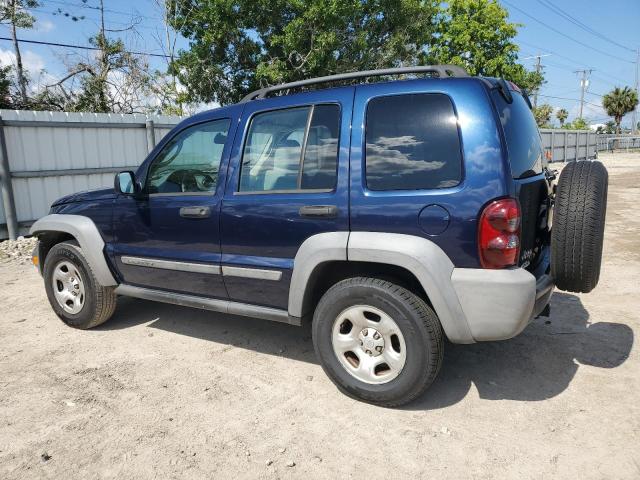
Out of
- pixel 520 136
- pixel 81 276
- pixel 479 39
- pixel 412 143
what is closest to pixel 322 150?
pixel 412 143

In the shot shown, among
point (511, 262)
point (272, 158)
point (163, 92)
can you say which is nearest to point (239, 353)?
point (272, 158)

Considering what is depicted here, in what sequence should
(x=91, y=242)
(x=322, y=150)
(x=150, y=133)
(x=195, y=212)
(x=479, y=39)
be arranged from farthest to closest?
(x=479, y=39)
(x=150, y=133)
(x=91, y=242)
(x=195, y=212)
(x=322, y=150)

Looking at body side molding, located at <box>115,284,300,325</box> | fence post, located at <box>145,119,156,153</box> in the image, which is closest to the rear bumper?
body side molding, located at <box>115,284,300,325</box>

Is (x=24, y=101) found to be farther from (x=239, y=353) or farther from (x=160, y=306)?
(x=239, y=353)

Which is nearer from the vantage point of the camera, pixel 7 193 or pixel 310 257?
pixel 310 257

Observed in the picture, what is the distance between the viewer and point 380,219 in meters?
2.79

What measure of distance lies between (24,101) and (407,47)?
605 inches

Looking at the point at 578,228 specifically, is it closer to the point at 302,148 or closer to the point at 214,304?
the point at 302,148

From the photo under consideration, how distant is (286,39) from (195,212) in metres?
15.2

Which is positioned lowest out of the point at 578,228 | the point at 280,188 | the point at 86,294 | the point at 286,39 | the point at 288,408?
the point at 288,408

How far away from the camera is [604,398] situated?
301 cm

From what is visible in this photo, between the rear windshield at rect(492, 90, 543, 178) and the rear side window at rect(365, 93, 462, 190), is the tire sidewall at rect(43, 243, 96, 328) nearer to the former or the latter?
the rear side window at rect(365, 93, 462, 190)

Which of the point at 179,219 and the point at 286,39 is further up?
the point at 286,39

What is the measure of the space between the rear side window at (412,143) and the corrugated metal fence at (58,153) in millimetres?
7399
